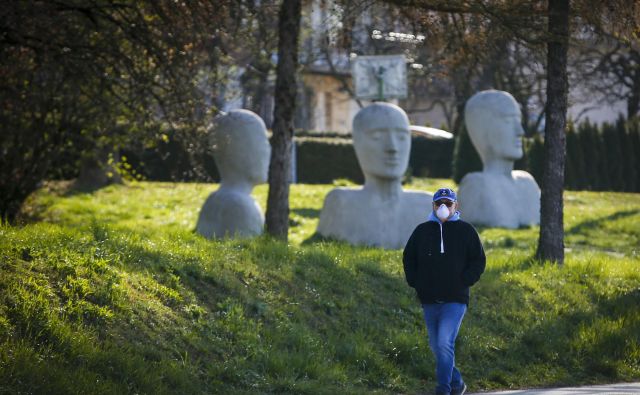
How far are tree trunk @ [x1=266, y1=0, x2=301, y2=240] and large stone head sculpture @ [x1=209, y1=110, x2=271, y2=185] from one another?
81.5 inches

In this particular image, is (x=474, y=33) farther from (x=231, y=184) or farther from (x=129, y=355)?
(x=129, y=355)

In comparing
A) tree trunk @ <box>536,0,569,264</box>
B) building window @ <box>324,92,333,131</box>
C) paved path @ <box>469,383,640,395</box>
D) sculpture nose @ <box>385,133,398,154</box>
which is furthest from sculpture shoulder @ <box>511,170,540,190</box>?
building window @ <box>324,92,333,131</box>

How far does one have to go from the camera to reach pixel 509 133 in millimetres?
22609

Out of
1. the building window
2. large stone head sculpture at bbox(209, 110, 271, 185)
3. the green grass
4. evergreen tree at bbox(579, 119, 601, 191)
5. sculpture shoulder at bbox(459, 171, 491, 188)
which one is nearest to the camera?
the green grass

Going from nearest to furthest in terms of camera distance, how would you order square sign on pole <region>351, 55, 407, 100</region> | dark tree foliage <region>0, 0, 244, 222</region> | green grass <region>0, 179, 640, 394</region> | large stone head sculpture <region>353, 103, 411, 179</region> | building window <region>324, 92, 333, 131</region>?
green grass <region>0, 179, 640, 394</region>
dark tree foliage <region>0, 0, 244, 222</region>
large stone head sculpture <region>353, 103, 411, 179</region>
square sign on pole <region>351, 55, 407, 100</region>
building window <region>324, 92, 333, 131</region>

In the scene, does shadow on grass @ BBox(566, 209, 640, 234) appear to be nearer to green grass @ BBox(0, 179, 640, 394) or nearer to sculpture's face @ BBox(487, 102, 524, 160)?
sculpture's face @ BBox(487, 102, 524, 160)

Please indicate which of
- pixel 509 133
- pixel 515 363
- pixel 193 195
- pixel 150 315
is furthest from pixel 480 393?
pixel 193 195

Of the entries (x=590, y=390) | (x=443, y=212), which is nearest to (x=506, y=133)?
(x=590, y=390)

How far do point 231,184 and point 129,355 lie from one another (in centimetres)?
966

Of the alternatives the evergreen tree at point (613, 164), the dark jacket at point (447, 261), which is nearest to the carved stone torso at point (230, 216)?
the dark jacket at point (447, 261)

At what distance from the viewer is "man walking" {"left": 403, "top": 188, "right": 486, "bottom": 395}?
8914 millimetres

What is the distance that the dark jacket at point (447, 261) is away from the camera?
891cm

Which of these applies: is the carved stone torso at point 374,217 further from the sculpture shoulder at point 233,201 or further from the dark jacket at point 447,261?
the dark jacket at point 447,261

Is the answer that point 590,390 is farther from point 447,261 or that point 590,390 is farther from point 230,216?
point 230,216
